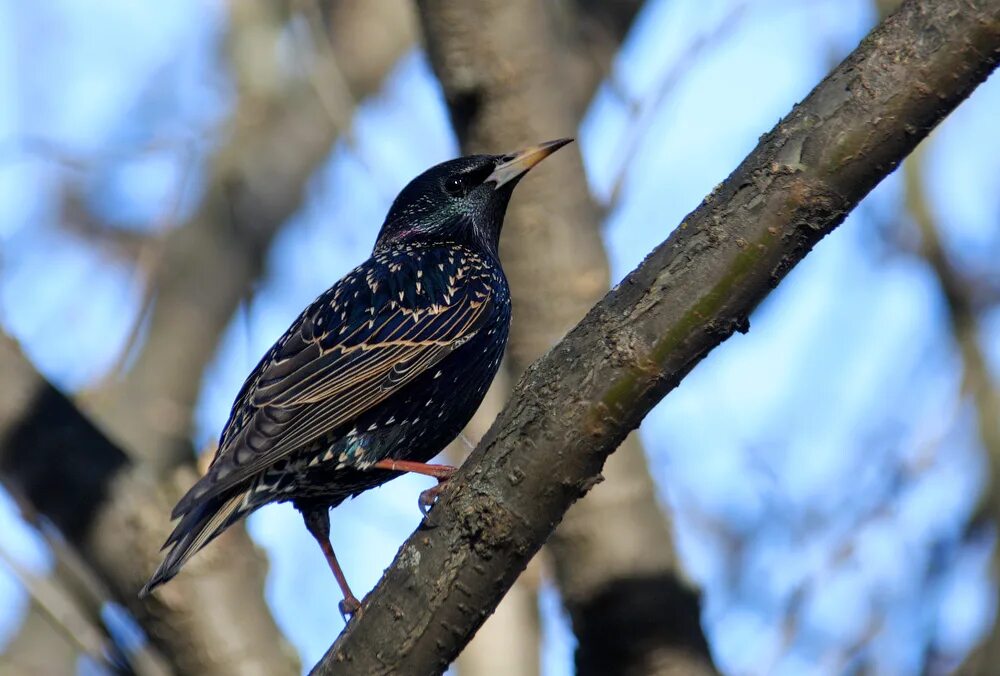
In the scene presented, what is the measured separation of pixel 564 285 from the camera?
5027 mm

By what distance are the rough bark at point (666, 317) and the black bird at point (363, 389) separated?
815mm

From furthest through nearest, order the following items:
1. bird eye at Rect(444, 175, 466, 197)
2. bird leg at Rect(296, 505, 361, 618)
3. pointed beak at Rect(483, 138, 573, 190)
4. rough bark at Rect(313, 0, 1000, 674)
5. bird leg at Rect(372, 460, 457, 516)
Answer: bird eye at Rect(444, 175, 466, 197) → pointed beak at Rect(483, 138, 573, 190) → bird leg at Rect(296, 505, 361, 618) → bird leg at Rect(372, 460, 457, 516) → rough bark at Rect(313, 0, 1000, 674)

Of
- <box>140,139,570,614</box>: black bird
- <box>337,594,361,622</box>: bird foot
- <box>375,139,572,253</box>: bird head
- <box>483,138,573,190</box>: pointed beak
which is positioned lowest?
<box>337,594,361,622</box>: bird foot

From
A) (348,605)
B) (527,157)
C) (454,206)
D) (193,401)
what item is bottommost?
(348,605)

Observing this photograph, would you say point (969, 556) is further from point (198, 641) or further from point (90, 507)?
point (90, 507)

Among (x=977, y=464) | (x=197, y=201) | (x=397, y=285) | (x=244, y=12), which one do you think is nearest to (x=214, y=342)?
(x=197, y=201)

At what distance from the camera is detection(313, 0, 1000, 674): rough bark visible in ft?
8.92

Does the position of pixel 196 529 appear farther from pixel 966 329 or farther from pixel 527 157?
pixel 966 329

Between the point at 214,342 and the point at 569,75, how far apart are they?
2.14 m

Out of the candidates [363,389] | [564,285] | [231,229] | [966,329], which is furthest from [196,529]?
[966,329]

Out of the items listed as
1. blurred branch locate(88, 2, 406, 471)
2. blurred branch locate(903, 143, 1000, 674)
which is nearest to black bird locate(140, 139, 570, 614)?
blurred branch locate(88, 2, 406, 471)

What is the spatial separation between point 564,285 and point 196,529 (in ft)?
5.72

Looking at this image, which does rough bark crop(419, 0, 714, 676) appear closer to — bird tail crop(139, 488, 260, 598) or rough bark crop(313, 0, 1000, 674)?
bird tail crop(139, 488, 260, 598)

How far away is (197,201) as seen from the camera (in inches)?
270
